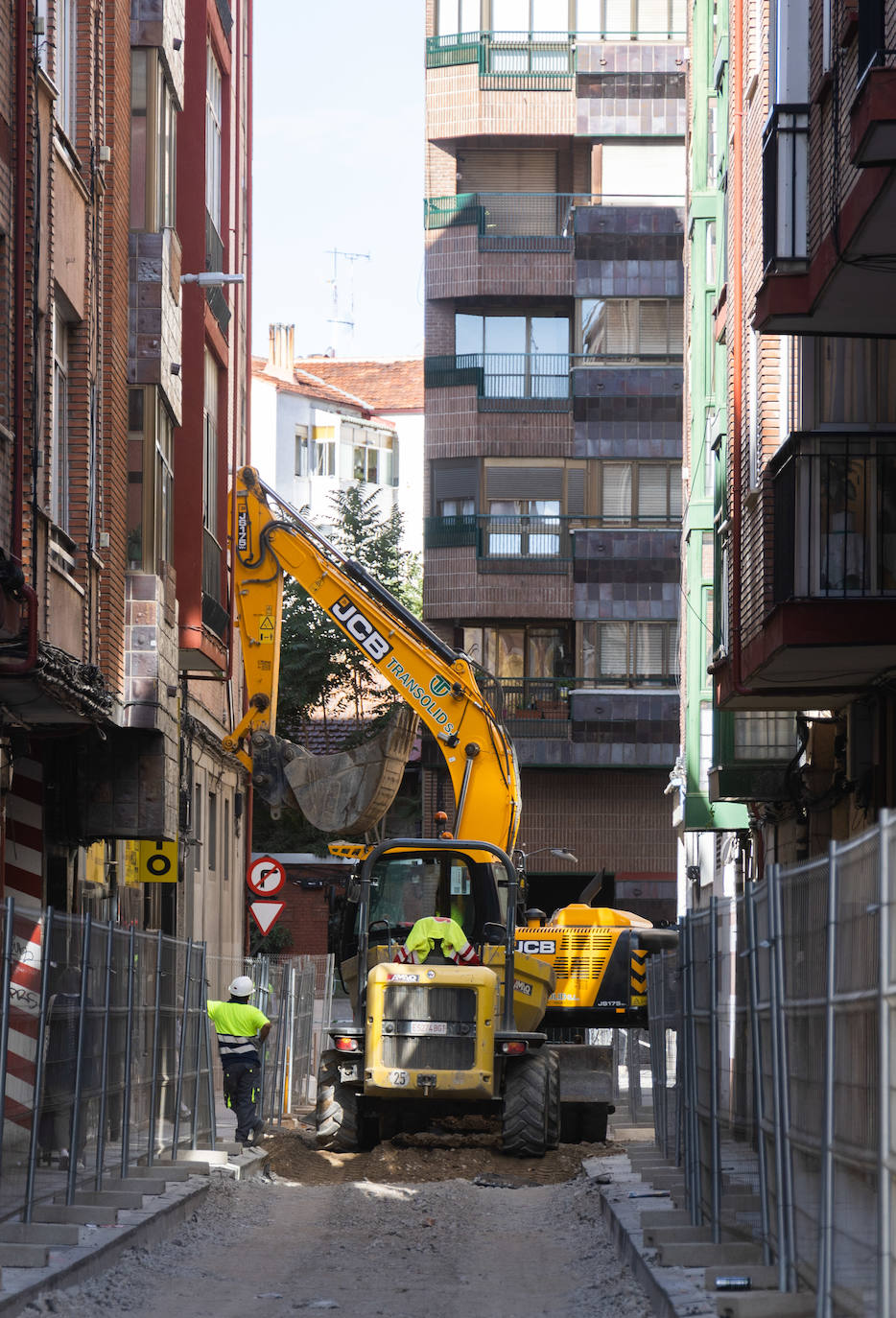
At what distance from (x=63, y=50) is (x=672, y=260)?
30.4 meters

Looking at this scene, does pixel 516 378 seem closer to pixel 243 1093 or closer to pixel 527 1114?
pixel 527 1114

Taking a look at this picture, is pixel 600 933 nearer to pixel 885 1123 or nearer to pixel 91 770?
pixel 91 770

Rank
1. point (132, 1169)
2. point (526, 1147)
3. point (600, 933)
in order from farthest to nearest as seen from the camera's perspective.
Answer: point (600, 933) → point (526, 1147) → point (132, 1169)

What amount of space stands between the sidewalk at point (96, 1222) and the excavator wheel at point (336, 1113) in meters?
2.96

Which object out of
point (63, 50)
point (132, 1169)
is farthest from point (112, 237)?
point (132, 1169)

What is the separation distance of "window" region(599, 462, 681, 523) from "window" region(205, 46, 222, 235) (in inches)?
685

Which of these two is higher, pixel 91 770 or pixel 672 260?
pixel 672 260

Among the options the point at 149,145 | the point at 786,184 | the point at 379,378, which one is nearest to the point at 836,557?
the point at 786,184

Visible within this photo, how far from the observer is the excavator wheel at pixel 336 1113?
2031 cm

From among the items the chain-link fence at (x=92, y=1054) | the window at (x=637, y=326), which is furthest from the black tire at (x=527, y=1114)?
the window at (x=637, y=326)

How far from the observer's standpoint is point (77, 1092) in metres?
12.9

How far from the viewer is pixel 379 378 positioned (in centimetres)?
7844

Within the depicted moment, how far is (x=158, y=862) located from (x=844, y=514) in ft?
30.6

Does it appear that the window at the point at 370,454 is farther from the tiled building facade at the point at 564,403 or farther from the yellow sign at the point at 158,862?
the yellow sign at the point at 158,862
